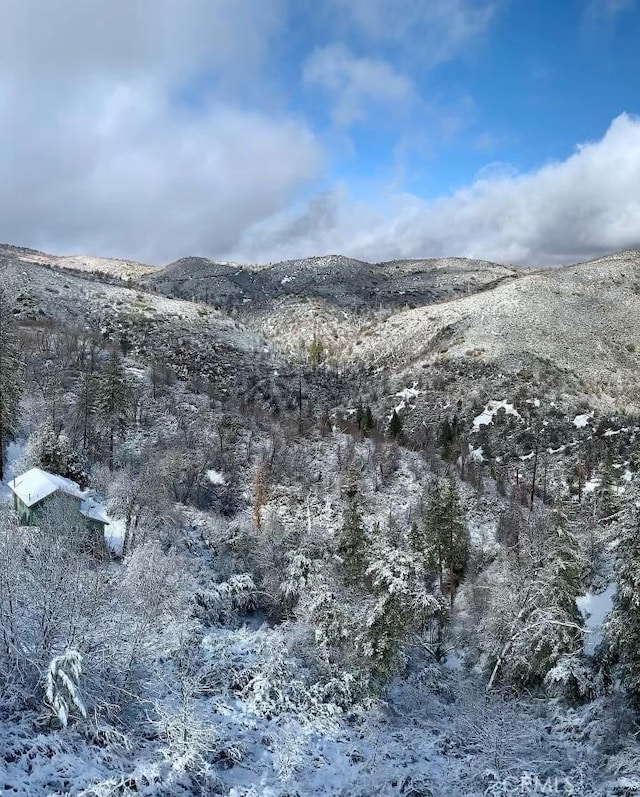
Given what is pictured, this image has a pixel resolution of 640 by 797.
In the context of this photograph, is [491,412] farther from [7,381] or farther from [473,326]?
[7,381]

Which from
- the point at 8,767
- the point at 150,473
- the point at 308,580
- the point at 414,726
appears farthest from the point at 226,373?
the point at 8,767

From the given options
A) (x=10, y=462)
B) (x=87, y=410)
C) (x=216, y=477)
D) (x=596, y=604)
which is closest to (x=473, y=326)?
(x=216, y=477)

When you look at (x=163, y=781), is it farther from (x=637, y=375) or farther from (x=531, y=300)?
(x=531, y=300)

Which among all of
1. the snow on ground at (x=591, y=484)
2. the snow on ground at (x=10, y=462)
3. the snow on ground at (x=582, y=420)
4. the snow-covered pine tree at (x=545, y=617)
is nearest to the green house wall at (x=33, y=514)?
the snow on ground at (x=10, y=462)

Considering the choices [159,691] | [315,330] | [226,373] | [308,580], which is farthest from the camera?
[315,330]

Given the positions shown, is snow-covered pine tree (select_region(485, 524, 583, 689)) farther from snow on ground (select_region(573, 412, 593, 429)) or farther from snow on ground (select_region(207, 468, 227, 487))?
snow on ground (select_region(573, 412, 593, 429))

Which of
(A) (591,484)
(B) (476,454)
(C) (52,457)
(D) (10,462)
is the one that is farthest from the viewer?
(B) (476,454)
